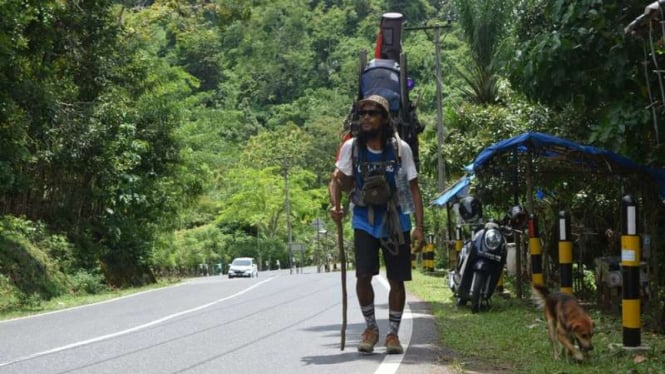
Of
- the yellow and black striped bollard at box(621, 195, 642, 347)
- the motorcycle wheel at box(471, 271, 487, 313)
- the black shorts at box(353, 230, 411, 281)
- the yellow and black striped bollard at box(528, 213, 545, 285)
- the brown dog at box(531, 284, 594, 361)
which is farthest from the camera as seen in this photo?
the motorcycle wheel at box(471, 271, 487, 313)

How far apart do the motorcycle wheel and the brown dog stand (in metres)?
4.09

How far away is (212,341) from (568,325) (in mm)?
3652

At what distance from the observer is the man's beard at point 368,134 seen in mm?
7535

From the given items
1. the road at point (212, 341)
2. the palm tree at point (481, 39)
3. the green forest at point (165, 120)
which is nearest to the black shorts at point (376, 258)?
the road at point (212, 341)

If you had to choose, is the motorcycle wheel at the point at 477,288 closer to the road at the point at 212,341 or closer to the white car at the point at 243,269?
the road at the point at 212,341

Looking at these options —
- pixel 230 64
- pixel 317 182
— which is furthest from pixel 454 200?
pixel 230 64

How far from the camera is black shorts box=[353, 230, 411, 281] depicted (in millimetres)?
7445

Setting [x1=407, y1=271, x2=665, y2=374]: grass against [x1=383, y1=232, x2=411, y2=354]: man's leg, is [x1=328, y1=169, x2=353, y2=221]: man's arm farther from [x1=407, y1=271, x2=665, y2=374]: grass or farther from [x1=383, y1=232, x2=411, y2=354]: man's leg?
[x1=407, y1=271, x2=665, y2=374]: grass

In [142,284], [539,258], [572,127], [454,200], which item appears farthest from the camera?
[142,284]

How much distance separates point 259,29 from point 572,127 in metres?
96.8

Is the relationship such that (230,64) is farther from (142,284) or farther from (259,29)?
(142,284)

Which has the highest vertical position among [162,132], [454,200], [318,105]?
[318,105]

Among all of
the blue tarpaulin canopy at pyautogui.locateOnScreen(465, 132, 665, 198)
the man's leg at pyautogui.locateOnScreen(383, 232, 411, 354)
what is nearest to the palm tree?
the blue tarpaulin canopy at pyautogui.locateOnScreen(465, 132, 665, 198)

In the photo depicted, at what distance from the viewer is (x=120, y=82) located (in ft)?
86.9
